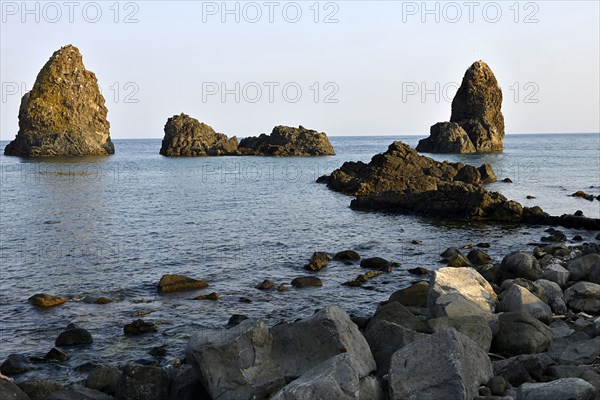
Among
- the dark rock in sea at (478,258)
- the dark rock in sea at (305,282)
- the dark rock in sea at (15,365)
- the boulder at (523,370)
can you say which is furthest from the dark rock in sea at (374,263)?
the dark rock in sea at (15,365)

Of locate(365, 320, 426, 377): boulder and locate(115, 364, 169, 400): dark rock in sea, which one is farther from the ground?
locate(365, 320, 426, 377): boulder

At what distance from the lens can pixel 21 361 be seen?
15.2 meters

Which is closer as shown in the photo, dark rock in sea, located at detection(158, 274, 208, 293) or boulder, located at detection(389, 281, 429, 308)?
boulder, located at detection(389, 281, 429, 308)

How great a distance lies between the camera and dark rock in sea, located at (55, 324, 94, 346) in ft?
55.3

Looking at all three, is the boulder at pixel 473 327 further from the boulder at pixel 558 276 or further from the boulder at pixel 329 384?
the boulder at pixel 558 276

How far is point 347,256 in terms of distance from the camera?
28.2 metres

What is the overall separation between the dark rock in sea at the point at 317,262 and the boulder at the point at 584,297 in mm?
10832

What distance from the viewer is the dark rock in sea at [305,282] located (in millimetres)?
Result: 23266

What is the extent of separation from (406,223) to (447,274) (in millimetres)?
23578

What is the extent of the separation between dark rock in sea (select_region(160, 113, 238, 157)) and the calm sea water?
3478 inches

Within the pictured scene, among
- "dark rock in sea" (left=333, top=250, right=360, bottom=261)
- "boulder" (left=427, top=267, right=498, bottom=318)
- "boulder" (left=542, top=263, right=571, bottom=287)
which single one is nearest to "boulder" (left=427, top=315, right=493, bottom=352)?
"boulder" (left=427, top=267, right=498, bottom=318)

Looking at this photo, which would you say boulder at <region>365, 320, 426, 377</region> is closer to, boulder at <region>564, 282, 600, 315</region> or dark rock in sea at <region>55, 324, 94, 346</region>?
boulder at <region>564, 282, 600, 315</region>

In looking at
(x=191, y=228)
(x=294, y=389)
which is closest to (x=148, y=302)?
(x=294, y=389)

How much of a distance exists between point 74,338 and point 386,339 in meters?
9.22
